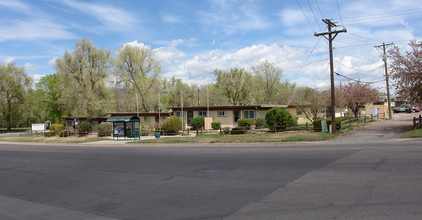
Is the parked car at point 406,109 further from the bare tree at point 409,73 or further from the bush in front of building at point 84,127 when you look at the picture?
the bush in front of building at point 84,127

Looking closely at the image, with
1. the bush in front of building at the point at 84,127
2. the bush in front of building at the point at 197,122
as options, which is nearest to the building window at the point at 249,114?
the bush in front of building at the point at 197,122

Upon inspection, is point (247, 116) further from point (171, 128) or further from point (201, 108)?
point (171, 128)

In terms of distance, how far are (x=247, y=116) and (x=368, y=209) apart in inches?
1453

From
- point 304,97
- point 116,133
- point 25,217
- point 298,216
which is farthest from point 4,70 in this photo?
point 298,216

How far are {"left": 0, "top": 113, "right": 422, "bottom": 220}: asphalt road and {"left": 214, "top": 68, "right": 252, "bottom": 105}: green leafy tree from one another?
4905 centimetres

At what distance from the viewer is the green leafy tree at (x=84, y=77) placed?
52.2 metres

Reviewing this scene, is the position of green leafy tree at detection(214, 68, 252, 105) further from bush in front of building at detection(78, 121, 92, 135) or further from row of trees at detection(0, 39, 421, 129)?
bush in front of building at detection(78, 121, 92, 135)

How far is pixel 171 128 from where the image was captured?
3825 cm

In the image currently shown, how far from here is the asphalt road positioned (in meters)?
6.51

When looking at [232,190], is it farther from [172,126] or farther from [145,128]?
[145,128]

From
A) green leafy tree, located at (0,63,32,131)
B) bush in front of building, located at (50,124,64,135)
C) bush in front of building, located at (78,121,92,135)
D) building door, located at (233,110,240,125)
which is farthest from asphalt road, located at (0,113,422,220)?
green leafy tree, located at (0,63,32,131)

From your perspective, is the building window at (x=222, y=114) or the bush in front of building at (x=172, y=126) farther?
the building window at (x=222, y=114)

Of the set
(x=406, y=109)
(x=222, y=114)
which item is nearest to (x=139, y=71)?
(x=222, y=114)

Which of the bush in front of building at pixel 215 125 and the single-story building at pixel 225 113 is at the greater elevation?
the single-story building at pixel 225 113
